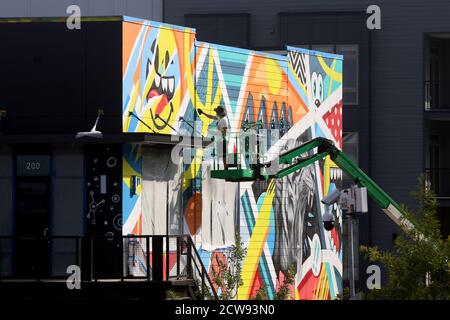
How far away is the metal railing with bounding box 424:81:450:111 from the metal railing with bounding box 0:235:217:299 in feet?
76.6

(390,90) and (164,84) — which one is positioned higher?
(390,90)

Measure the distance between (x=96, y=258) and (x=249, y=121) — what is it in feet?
24.3

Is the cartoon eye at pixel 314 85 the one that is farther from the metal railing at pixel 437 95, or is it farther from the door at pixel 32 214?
the metal railing at pixel 437 95

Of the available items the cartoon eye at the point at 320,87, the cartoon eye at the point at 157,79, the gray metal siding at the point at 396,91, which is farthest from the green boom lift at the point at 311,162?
the gray metal siding at the point at 396,91

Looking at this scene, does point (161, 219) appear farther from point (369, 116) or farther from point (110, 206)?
point (369, 116)

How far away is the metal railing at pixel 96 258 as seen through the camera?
28688mm

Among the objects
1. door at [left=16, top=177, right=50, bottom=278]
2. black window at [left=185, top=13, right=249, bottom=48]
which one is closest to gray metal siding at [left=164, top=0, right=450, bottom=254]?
black window at [left=185, top=13, right=249, bottom=48]

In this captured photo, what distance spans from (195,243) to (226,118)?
338 centimetres

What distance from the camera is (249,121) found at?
34469 millimetres

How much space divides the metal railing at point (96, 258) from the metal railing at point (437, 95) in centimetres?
2335

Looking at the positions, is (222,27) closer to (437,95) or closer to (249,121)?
(437,95)

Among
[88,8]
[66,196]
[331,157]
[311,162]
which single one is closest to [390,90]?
[88,8]

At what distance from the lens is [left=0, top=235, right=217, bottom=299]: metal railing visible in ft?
94.1

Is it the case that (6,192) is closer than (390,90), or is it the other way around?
(6,192)
